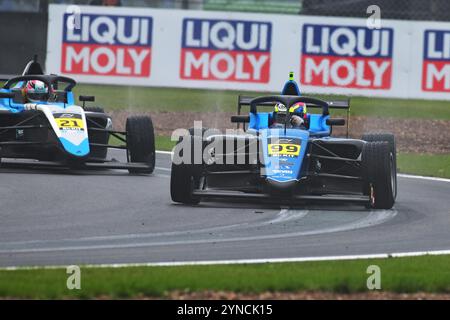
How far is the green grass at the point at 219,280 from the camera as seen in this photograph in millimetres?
7992

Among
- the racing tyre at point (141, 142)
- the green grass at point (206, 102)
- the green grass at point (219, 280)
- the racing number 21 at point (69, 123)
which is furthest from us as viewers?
the green grass at point (206, 102)

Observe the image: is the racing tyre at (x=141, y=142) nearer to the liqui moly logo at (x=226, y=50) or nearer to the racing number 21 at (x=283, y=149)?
the racing number 21 at (x=283, y=149)

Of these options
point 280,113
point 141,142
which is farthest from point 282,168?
point 141,142

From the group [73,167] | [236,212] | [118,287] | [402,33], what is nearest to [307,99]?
[236,212]

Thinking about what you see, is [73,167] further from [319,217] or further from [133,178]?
[319,217]

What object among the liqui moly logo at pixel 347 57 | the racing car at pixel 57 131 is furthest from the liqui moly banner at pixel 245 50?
the racing car at pixel 57 131

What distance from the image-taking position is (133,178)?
1542 cm

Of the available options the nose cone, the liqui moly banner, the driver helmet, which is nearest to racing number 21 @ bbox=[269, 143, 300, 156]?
the driver helmet

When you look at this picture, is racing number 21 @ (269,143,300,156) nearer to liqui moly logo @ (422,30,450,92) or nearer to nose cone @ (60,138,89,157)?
nose cone @ (60,138,89,157)

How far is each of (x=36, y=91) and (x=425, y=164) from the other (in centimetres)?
582

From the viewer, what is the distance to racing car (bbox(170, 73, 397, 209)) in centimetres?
1266

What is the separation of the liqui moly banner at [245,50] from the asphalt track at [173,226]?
8904 mm

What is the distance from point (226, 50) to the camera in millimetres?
23656

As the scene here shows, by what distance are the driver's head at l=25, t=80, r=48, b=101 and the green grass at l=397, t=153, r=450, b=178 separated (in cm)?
501
